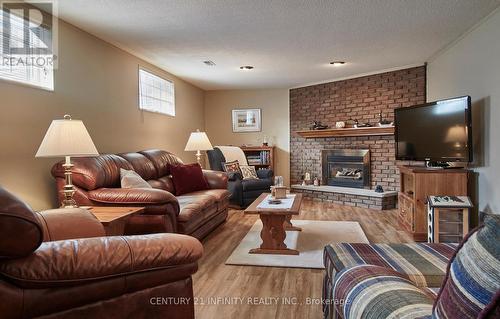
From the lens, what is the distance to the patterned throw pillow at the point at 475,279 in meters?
0.61

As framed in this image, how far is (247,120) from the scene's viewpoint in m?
7.16

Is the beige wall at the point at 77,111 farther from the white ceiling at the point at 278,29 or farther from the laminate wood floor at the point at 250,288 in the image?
the laminate wood floor at the point at 250,288

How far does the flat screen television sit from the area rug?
3.94ft

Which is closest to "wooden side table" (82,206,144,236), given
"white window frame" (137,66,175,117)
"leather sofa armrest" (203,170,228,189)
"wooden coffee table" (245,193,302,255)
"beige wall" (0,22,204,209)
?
"beige wall" (0,22,204,209)

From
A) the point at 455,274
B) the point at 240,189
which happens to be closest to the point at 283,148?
the point at 240,189

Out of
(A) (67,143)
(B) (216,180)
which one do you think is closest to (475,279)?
(A) (67,143)

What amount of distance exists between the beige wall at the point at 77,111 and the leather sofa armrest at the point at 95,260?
182 cm

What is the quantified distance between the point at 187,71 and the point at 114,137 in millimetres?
1925

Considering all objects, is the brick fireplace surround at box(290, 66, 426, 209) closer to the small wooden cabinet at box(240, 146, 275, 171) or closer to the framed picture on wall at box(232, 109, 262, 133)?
the small wooden cabinet at box(240, 146, 275, 171)

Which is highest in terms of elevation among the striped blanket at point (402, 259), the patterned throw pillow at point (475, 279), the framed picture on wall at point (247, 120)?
the framed picture on wall at point (247, 120)

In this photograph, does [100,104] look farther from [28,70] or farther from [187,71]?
[187,71]

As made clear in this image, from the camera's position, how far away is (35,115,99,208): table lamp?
2279mm

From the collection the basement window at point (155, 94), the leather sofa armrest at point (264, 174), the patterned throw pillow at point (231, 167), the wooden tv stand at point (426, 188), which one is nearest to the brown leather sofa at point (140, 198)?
the basement window at point (155, 94)

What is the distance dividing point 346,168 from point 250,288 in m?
4.28
